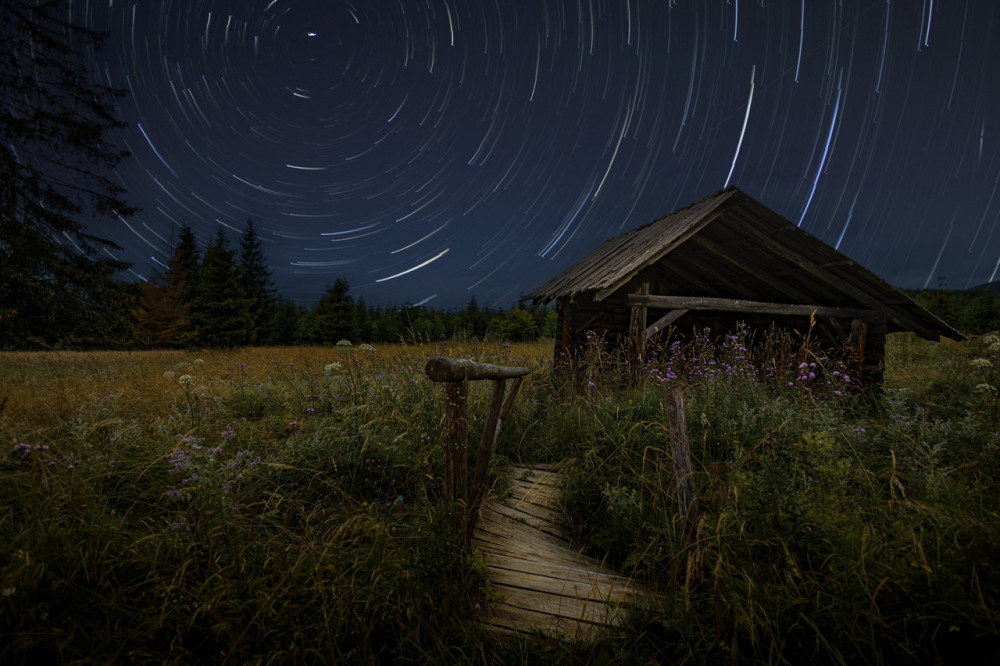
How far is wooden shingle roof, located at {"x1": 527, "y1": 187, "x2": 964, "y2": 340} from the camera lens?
6938mm

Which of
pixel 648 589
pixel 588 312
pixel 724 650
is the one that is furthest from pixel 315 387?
pixel 588 312

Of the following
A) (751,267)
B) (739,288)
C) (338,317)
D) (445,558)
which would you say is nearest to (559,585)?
(445,558)

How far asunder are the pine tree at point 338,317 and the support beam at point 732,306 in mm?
24194

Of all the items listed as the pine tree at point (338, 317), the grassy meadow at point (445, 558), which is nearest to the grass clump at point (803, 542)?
the grassy meadow at point (445, 558)

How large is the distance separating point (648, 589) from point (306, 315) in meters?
38.2

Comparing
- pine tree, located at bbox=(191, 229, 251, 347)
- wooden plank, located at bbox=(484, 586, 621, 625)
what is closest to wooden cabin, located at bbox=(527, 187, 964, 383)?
wooden plank, located at bbox=(484, 586, 621, 625)

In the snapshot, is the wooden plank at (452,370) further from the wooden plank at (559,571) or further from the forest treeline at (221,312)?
the forest treeline at (221,312)

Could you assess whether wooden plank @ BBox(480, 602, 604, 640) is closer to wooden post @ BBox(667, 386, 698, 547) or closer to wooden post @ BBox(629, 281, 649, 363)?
wooden post @ BBox(667, 386, 698, 547)

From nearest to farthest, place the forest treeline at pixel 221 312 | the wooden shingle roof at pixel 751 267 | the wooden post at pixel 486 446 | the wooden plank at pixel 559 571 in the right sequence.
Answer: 1. the wooden plank at pixel 559 571
2. the wooden post at pixel 486 446
3. the wooden shingle roof at pixel 751 267
4. the forest treeline at pixel 221 312

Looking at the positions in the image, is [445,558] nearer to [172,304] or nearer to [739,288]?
[739,288]

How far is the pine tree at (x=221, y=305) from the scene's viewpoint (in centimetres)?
2098

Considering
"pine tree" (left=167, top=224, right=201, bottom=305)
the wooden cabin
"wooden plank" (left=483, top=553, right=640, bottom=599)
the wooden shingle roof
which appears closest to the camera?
"wooden plank" (left=483, top=553, right=640, bottom=599)

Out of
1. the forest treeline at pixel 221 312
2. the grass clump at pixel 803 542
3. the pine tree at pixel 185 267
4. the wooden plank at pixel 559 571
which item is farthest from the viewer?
the pine tree at pixel 185 267

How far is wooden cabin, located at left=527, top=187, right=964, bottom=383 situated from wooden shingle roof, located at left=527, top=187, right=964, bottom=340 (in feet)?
0.06
